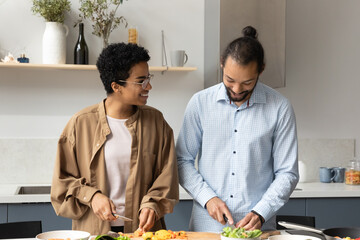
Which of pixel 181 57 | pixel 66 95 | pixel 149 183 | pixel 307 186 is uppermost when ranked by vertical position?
pixel 181 57

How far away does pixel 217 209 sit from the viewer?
2.19 metres

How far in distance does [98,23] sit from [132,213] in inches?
73.3

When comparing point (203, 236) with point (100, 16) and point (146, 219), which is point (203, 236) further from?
point (100, 16)

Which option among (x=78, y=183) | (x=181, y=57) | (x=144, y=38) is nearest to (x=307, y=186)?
(x=181, y=57)

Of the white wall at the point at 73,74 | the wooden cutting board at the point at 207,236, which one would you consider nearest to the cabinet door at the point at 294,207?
the white wall at the point at 73,74

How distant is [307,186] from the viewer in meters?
3.83

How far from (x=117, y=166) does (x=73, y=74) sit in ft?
5.82

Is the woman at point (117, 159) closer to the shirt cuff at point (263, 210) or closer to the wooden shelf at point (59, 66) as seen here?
the shirt cuff at point (263, 210)

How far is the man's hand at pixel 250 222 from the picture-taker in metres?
2.13

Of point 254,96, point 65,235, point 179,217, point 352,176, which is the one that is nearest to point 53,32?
point 179,217

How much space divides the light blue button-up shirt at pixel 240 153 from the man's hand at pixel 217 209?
0.11 feet

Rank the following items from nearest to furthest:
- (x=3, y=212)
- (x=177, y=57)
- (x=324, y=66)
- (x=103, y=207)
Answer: (x=103, y=207)
(x=3, y=212)
(x=177, y=57)
(x=324, y=66)

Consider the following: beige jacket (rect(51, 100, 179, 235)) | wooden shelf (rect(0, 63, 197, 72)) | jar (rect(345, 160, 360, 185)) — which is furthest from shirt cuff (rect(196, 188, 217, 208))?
jar (rect(345, 160, 360, 185))

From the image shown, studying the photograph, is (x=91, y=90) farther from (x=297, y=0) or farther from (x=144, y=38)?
(x=297, y=0)
